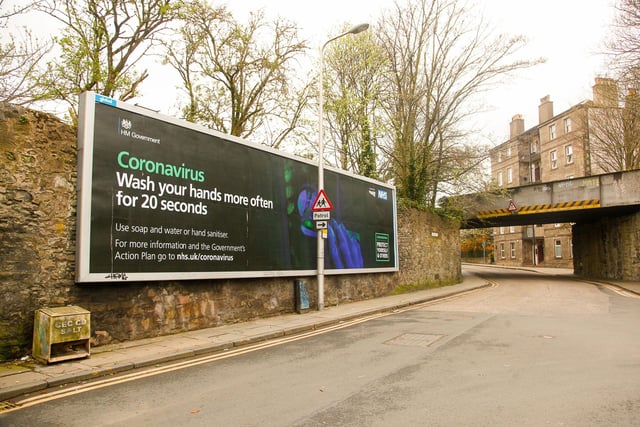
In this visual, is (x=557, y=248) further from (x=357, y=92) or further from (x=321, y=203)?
(x=321, y=203)

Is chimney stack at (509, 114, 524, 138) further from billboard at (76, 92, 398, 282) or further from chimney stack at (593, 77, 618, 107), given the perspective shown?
billboard at (76, 92, 398, 282)

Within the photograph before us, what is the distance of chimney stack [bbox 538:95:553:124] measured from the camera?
5197 centimetres

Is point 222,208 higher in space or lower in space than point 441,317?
higher

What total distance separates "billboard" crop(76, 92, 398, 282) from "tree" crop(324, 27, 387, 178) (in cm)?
1024

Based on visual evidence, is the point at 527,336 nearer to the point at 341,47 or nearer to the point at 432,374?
the point at 432,374

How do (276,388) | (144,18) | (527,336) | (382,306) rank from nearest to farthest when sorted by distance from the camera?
(276,388)
(527,336)
(382,306)
(144,18)

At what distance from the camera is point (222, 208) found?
→ 10.4 metres

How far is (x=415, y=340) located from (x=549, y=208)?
863 inches

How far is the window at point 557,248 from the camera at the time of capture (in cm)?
4788

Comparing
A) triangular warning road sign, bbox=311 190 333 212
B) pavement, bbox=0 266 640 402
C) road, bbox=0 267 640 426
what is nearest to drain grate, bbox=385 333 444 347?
road, bbox=0 267 640 426

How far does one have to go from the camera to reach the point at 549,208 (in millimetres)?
26688

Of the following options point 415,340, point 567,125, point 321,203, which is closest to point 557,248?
point 567,125

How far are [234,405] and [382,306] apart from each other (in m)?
9.79

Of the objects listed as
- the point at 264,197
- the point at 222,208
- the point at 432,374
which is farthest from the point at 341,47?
the point at 432,374
